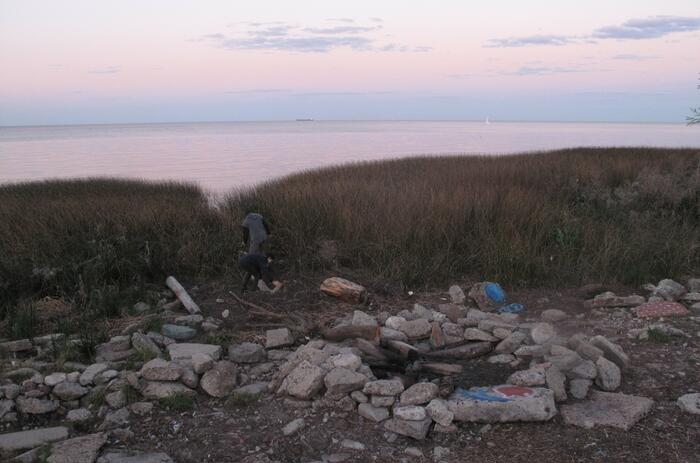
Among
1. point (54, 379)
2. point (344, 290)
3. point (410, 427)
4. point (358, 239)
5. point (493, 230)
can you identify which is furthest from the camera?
point (493, 230)

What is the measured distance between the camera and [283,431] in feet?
12.7

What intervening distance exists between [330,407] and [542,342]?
2.07 m

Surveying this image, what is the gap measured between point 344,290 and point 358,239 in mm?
1453

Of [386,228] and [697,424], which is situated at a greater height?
[386,228]

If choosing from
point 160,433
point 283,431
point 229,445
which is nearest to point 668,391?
point 283,431

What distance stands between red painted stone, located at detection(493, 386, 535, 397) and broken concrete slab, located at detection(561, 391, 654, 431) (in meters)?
0.25

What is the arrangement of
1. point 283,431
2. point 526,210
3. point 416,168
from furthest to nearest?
1. point 416,168
2. point 526,210
3. point 283,431

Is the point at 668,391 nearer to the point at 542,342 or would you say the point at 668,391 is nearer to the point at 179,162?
the point at 542,342

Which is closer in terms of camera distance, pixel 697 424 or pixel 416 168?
pixel 697 424

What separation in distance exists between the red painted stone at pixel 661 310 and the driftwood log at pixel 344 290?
284 centimetres

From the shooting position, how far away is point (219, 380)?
4.43 meters

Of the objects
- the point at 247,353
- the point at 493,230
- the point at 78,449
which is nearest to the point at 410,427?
the point at 247,353

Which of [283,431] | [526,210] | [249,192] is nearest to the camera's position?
[283,431]

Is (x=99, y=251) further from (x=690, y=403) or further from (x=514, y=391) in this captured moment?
(x=690, y=403)
